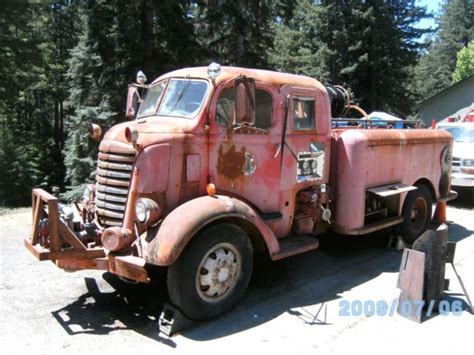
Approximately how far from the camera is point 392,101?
24.2 metres

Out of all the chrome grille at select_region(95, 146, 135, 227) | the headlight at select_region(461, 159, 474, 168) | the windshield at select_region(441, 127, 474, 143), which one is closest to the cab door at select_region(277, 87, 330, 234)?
the chrome grille at select_region(95, 146, 135, 227)

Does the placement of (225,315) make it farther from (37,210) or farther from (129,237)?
(37,210)

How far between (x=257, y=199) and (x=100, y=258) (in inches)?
75.4

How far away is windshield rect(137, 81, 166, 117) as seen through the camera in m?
5.72

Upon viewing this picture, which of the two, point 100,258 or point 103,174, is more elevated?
point 103,174

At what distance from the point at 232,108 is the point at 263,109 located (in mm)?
490

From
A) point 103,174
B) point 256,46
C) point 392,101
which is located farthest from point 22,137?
point 103,174

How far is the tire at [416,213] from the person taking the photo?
7.56 m

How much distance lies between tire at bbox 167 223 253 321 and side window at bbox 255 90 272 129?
1328 millimetres

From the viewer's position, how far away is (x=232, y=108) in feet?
17.1

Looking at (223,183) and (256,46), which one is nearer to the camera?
(223,183)

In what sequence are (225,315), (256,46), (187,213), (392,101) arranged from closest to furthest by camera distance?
(187,213) < (225,315) < (256,46) < (392,101)

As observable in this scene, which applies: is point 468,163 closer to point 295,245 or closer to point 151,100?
point 295,245

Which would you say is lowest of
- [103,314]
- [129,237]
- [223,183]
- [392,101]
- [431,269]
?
[103,314]
